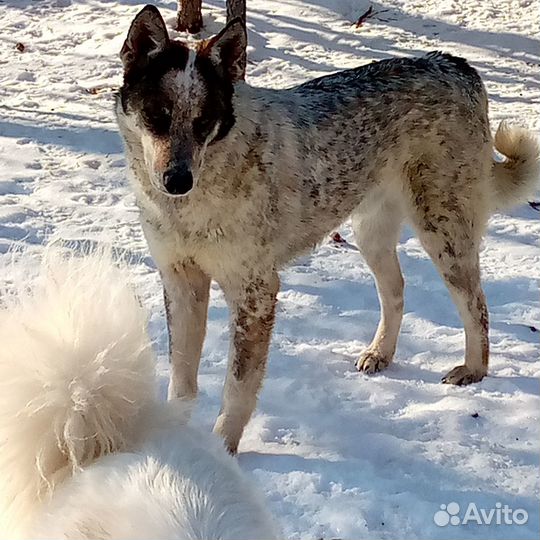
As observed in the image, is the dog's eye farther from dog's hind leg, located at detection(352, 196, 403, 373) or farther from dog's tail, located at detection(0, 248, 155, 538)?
dog's hind leg, located at detection(352, 196, 403, 373)

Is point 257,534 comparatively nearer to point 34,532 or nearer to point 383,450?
point 34,532

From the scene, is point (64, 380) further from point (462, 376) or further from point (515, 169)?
point (515, 169)

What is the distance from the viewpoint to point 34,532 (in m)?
1.95

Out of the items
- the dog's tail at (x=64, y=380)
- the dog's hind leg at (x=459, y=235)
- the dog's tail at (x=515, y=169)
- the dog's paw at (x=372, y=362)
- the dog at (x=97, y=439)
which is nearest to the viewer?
the dog at (x=97, y=439)

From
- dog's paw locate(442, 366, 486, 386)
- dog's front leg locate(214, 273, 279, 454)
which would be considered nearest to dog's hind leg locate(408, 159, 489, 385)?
dog's paw locate(442, 366, 486, 386)

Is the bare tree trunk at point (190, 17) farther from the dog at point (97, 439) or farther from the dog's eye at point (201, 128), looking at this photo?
the dog at point (97, 439)

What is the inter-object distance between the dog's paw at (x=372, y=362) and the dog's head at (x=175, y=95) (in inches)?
55.5

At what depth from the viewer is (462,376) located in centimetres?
414

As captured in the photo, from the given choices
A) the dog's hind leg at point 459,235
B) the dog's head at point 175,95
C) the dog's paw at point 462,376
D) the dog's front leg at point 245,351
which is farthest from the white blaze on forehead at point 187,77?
the dog's paw at point 462,376

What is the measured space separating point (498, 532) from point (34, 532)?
1.73 meters

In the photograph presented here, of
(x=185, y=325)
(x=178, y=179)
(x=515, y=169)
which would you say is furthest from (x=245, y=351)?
(x=515, y=169)

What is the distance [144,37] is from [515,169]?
196 centimetres

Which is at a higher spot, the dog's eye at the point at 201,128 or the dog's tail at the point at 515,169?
the dog's eye at the point at 201,128

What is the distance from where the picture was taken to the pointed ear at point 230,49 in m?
3.28
